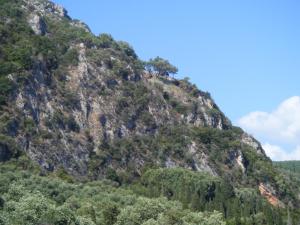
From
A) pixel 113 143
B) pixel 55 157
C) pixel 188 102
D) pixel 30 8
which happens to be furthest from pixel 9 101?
pixel 188 102

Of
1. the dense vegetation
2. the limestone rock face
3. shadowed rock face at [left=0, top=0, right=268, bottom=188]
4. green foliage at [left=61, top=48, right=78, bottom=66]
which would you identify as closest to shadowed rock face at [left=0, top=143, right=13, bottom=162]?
shadowed rock face at [left=0, top=0, right=268, bottom=188]

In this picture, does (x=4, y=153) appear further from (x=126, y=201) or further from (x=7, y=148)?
(x=126, y=201)

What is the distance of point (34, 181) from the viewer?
113938 millimetres

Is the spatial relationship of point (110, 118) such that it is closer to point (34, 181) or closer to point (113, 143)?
point (113, 143)

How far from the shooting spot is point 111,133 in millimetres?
165625

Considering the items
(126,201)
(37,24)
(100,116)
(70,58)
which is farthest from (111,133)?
(126,201)

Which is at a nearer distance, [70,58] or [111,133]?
[111,133]

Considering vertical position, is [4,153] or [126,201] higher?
[4,153]

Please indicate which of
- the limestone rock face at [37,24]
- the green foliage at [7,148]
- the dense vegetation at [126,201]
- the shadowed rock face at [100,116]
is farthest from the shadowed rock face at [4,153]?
the limestone rock face at [37,24]

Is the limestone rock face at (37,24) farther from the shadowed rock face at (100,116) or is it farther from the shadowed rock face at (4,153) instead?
the shadowed rock face at (4,153)

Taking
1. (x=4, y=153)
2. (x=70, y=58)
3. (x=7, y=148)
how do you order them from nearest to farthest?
(x=4, y=153), (x=7, y=148), (x=70, y=58)

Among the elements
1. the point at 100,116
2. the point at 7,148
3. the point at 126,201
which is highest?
the point at 100,116

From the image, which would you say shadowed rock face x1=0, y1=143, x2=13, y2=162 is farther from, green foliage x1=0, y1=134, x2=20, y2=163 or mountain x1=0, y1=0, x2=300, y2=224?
mountain x1=0, y1=0, x2=300, y2=224

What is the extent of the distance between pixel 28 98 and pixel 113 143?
2522cm
